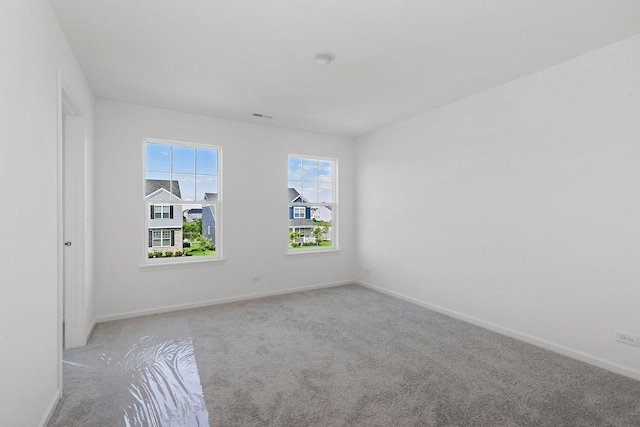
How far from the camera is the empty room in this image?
6.51 ft

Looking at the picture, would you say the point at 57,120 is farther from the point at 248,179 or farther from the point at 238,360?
the point at 248,179

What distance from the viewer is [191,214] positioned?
14.3 feet

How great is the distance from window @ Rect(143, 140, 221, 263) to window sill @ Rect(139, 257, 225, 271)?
0.07 meters

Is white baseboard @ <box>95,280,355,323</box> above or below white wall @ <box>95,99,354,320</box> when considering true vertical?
below

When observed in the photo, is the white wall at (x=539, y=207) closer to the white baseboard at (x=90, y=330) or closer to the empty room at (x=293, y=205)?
the empty room at (x=293, y=205)

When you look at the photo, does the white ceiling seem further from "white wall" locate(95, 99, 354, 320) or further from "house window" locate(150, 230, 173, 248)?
"house window" locate(150, 230, 173, 248)

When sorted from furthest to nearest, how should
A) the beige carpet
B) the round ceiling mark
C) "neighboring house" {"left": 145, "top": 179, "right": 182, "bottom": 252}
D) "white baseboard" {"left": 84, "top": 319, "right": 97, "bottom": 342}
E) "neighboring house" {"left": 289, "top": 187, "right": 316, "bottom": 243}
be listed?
"neighboring house" {"left": 289, "top": 187, "right": 316, "bottom": 243} < "neighboring house" {"left": 145, "top": 179, "right": 182, "bottom": 252} < "white baseboard" {"left": 84, "top": 319, "right": 97, "bottom": 342} < the round ceiling mark < the beige carpet

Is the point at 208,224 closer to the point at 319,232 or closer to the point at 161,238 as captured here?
the point at 161,238

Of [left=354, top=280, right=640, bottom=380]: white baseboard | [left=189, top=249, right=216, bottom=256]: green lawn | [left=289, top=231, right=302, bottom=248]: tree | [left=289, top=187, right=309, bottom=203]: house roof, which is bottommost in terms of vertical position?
[left=354, top=280, right=640, bottom=380]: white baseboard

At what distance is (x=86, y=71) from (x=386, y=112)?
3400mm

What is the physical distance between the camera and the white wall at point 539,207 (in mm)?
2520

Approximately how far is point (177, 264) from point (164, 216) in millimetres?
→ 671

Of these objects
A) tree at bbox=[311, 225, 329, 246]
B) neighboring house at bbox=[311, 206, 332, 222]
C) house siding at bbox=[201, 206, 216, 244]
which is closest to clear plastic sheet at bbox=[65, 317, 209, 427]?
house siding at bbox=[201, 206, 216, 244]

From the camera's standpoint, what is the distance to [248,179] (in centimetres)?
463
